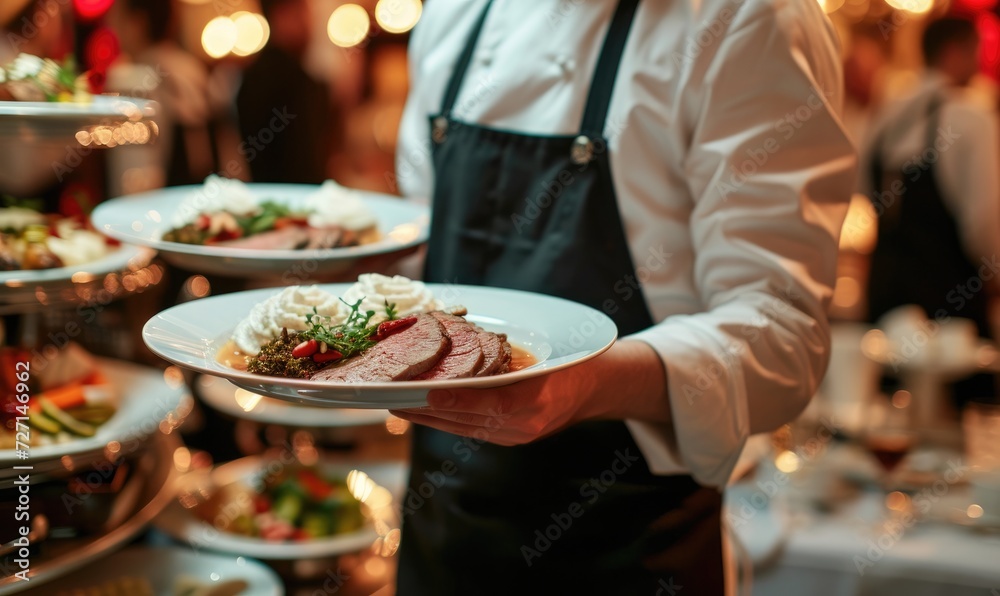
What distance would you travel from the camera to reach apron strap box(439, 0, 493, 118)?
2.05 meters

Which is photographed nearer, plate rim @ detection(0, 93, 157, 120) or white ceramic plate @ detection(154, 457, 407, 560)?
plate rim @ detection(0, 93, 157, 120)

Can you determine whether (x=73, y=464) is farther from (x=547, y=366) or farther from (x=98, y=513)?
(x=547, y=366)

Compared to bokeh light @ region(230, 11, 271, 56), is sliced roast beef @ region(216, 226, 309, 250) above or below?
above

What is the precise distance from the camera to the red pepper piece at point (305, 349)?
1.35 meters

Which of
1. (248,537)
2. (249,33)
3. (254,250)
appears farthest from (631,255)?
(249,33)

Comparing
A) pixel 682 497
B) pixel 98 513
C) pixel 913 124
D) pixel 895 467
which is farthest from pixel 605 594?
pixel 913 124

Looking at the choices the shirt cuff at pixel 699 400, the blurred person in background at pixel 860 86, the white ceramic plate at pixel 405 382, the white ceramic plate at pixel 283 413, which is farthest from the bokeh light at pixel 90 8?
the blurred person in background at pixel 860 86

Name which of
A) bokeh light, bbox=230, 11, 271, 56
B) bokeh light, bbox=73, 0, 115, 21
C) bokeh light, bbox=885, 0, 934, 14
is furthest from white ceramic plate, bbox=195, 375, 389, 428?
bokeh light, bbox=230, 11, 271, 56

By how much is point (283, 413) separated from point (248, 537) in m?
0.61

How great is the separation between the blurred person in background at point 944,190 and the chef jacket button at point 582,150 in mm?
3800

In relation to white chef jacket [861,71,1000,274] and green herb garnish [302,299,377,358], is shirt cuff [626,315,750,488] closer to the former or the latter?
green herb garnish [302,299,377,358]

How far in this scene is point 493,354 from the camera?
1.30 meters

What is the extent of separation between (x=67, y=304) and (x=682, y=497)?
4.14 feet

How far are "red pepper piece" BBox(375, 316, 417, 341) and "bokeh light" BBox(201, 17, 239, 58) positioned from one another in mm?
10878
